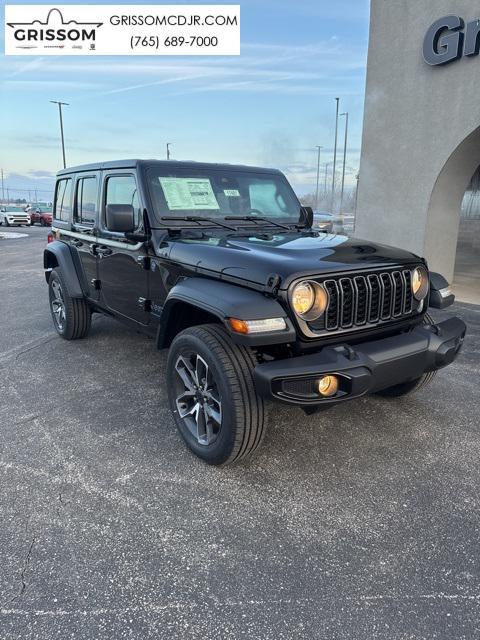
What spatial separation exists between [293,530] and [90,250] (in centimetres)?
346

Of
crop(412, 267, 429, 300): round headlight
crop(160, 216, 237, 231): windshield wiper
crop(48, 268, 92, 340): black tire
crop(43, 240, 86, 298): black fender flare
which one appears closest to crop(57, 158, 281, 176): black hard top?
crop(160, 216, 237, 231): windshield wiper

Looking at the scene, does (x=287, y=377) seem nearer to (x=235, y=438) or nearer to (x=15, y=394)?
(x=235, y=438)

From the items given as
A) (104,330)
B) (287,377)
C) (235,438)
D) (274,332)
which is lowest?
(104,330)

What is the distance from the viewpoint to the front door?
3.88 m

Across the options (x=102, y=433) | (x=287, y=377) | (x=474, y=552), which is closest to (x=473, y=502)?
(x=474, y=552)

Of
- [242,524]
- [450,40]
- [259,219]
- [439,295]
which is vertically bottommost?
[242,524]

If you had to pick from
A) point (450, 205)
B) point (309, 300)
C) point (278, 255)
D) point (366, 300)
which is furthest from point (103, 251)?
point (450, 205)

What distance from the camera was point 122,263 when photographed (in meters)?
4.18

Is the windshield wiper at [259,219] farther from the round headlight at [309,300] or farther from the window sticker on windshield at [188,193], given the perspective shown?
the round headlight at [309,300]

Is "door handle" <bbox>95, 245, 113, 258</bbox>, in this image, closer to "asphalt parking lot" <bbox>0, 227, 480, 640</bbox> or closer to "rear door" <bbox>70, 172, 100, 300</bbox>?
"rear door" <bbox>70, 172, 100, 300</bbox>

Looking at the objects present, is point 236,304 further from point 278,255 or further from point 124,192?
point 124,192

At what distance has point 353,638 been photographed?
6.01ft

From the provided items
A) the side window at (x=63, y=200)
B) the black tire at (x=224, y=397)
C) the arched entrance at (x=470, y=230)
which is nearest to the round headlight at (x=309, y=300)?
the black tire at (x=224, y=397)

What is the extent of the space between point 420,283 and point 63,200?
4.26m
